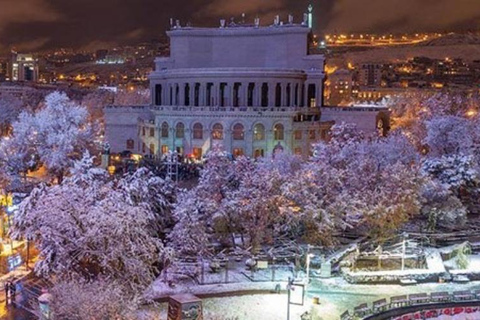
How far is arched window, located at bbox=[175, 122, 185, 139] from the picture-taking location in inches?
2467

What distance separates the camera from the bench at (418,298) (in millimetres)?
26038

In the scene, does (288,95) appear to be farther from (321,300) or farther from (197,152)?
(321,300)

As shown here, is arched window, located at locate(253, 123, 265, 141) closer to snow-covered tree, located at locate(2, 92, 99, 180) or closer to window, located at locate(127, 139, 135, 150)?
window, located at locate(127, 139, 135, 150)

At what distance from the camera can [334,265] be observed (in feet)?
100

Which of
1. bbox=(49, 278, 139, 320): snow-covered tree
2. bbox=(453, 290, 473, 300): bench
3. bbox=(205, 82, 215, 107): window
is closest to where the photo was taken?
bbox=(49, 278, 139, 320): snow-covered tree

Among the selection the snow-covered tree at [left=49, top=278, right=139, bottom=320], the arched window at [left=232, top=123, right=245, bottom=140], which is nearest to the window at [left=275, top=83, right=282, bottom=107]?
the arched window at [left=232, top=123, right=245, bottom=140]

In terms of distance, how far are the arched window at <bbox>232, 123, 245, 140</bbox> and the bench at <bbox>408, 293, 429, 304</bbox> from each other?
3605 centimetres

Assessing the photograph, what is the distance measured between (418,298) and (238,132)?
36.7 meters

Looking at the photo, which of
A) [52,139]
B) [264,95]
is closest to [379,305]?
[52,139]

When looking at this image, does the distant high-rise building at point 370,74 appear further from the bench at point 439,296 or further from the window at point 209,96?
the bench at point 439,296

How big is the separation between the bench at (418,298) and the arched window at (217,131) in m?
36.9

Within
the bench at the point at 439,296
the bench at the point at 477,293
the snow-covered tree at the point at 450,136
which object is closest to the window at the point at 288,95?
the snow-covered tree at the point at 450,136

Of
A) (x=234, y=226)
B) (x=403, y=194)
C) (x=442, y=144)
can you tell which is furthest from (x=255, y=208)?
(x=442, y=144)

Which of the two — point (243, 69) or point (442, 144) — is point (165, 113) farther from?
point (442, 144)
